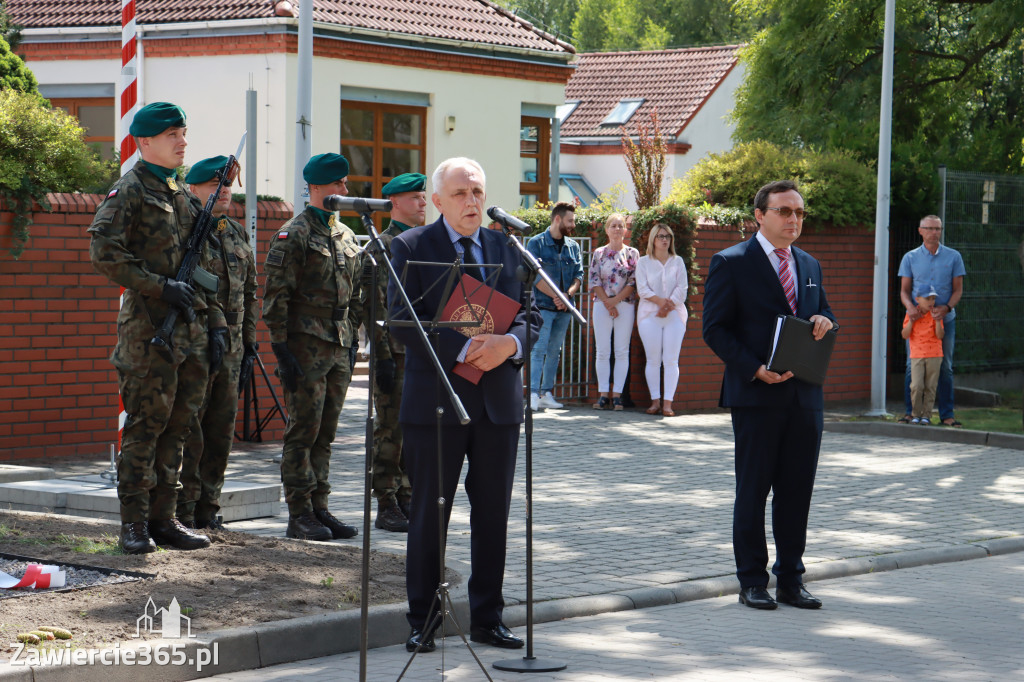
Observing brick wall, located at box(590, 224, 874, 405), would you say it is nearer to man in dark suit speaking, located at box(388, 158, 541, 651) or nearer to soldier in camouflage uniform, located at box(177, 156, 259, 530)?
soldier in camouflage uniform, located at box(177, 156, 259, 530)

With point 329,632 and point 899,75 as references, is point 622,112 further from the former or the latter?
point 329,632

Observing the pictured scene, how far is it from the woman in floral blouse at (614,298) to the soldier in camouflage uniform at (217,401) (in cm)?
831

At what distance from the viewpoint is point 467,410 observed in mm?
6301

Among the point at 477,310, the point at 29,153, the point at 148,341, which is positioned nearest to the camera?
the point at 477,310

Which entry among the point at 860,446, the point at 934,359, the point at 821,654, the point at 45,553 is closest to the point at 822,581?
the point at 821,654

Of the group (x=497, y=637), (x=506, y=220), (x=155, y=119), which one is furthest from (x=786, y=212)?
(x=155, y=119)

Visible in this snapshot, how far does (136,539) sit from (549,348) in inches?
376

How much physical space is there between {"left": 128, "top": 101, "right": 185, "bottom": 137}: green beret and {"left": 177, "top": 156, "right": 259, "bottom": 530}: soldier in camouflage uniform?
2.75ft

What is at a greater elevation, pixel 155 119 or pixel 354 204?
pixel 155 119

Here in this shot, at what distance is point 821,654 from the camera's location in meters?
6.55

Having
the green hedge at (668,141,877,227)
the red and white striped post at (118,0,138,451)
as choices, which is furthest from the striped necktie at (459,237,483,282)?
the green hedge at (668,141,877,227)

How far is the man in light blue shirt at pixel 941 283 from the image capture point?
16188 mm

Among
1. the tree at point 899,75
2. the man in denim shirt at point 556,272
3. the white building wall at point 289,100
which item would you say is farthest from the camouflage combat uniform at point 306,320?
the tree at point 899,75

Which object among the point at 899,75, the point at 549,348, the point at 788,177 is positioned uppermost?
the point at 899,75
